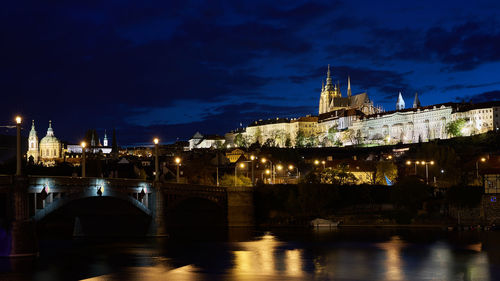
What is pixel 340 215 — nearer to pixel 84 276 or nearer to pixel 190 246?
pixel 190 246

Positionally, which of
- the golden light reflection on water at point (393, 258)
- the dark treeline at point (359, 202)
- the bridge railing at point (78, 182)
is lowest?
the golden light reflection on water at point (393, 258)

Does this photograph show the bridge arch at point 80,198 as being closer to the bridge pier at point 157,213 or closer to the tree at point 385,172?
the bridge pier at point 157,213

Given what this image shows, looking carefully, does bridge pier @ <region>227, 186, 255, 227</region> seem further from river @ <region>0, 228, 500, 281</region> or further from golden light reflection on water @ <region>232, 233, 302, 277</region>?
golden light reflection on water @ <region>232, 233, 302, 277</region>

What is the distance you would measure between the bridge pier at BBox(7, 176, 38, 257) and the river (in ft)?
3.04

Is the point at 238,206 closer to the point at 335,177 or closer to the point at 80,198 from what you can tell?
the point at 335,177

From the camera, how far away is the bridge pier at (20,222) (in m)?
44.4

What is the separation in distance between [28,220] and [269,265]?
1596 centimetres

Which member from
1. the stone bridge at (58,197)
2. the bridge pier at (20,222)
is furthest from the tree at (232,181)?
the bridge pier at (20,222)

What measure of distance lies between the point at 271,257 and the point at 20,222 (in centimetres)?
1824

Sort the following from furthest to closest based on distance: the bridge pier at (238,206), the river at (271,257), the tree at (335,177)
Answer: the tree at (335,177), the bridge pier at (238,206), the river at (271,257)

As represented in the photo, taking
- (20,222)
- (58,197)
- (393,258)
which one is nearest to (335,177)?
(393,258)

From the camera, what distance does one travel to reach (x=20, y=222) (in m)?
44.4

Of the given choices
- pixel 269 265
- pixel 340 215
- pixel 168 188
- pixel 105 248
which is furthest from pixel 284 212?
pixel 269 265

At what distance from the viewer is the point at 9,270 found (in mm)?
41688
